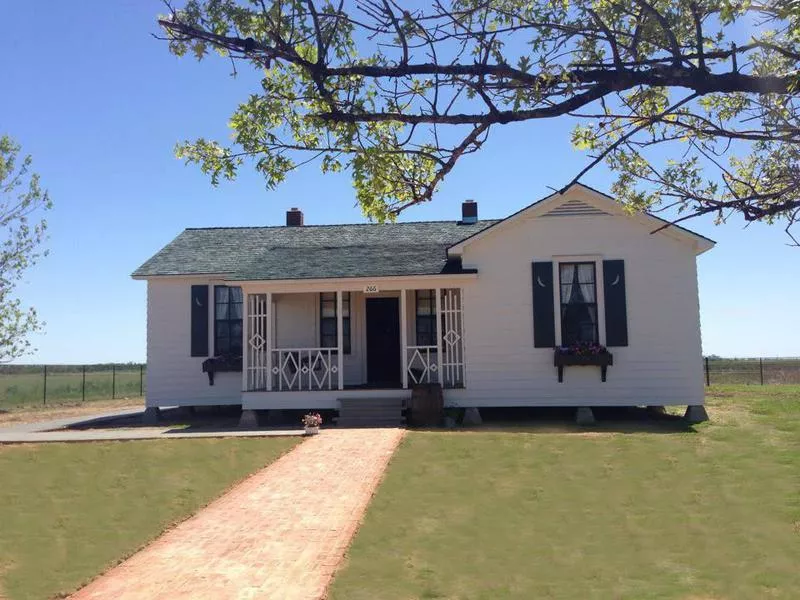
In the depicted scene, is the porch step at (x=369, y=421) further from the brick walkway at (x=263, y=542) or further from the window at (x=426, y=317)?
the brick walkway at (x=263, y=542)

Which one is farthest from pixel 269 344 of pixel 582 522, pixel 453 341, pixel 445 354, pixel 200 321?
pixel 582 522

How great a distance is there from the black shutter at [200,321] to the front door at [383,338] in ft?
13.9

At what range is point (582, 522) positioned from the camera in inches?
290

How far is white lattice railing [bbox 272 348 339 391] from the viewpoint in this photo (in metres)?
16.5

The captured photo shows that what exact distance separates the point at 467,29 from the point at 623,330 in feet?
38.4

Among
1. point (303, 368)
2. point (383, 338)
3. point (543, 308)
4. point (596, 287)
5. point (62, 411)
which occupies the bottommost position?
point (62, 411)

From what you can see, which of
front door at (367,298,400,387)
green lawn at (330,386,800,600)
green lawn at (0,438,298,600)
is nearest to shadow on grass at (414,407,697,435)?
green lawn at (330,386,800,600)

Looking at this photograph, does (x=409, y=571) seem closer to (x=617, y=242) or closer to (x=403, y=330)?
(x=403, y=330)

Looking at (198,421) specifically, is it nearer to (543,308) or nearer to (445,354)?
(445,354)

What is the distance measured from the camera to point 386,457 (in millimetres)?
11328

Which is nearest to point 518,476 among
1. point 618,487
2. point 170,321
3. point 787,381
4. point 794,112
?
point 618,487

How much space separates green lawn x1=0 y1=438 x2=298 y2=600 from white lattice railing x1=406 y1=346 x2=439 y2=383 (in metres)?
4.00

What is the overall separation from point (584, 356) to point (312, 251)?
738 centimetres

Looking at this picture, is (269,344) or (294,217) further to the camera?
(294,217)
